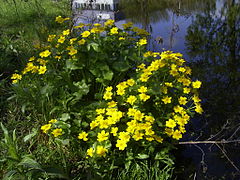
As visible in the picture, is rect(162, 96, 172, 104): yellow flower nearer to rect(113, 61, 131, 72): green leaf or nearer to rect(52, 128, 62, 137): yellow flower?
rect(113, 61, 131, 72): green leaf

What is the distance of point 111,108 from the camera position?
1.90 m

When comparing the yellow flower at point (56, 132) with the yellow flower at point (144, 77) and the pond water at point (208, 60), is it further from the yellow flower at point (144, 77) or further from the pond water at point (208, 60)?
the pond water at point (208, 60)

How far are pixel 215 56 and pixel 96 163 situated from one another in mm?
2738

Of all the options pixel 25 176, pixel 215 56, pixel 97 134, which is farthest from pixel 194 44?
pixel 25 176

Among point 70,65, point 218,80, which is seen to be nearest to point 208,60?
point 218,80

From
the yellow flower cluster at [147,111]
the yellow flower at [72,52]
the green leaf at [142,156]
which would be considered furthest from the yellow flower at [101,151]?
the yellow flower at [72,52]

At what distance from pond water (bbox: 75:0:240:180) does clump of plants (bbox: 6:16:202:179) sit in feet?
1.27

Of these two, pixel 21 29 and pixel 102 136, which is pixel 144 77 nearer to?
pixel 102 136

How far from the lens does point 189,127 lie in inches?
100

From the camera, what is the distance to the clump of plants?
69.9 inches

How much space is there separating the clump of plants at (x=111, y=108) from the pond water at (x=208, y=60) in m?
0.39

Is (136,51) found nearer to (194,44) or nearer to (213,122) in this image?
(213,122)

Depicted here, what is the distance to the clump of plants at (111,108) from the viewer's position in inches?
69.9

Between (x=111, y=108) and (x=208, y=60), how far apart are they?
2309mm
